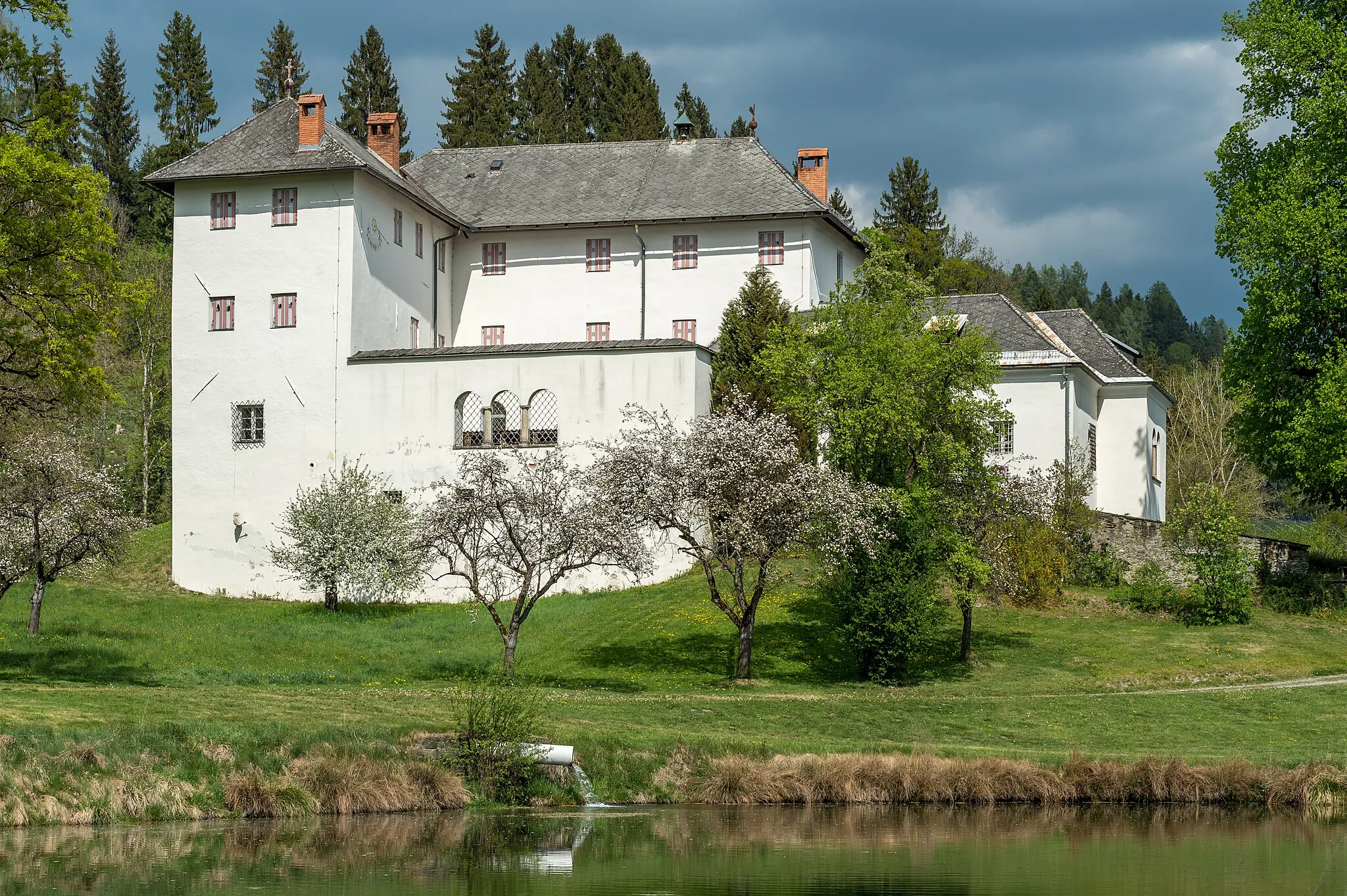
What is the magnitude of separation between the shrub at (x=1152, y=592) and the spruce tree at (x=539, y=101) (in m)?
45.8

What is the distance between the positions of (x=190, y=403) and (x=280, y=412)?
330cm

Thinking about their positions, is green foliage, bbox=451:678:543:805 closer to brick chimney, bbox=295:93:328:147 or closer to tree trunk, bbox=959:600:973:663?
tree trunk, bbox=959:600:973:663

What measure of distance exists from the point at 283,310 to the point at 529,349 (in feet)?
27.9

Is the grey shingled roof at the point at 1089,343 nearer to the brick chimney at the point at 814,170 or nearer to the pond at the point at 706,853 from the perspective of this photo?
the brick chimney at the point at 814,170

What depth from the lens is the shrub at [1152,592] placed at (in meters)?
43.6

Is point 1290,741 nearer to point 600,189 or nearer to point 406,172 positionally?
point 600,189

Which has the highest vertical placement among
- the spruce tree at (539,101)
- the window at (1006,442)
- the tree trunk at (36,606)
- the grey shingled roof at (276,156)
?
the spruce tree at (539,101)

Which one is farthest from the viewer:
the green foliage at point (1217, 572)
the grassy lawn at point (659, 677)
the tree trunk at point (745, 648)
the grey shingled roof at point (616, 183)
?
the grey shingled roof at point (616, 183)

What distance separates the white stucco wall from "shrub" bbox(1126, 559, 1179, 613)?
15807 millimetres

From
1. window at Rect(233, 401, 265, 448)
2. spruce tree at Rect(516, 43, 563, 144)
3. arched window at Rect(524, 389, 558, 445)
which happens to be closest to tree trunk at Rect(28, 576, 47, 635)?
window at Rect(233, 401, 265, 448)

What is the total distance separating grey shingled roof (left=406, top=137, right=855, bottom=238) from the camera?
56094mm

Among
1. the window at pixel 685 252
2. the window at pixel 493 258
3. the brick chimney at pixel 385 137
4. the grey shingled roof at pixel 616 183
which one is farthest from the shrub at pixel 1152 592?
the brick chimney at pixel 385 137

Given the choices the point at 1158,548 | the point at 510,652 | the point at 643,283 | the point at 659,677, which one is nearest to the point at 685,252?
the point at 643,283

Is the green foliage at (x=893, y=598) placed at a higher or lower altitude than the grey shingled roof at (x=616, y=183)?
lower
